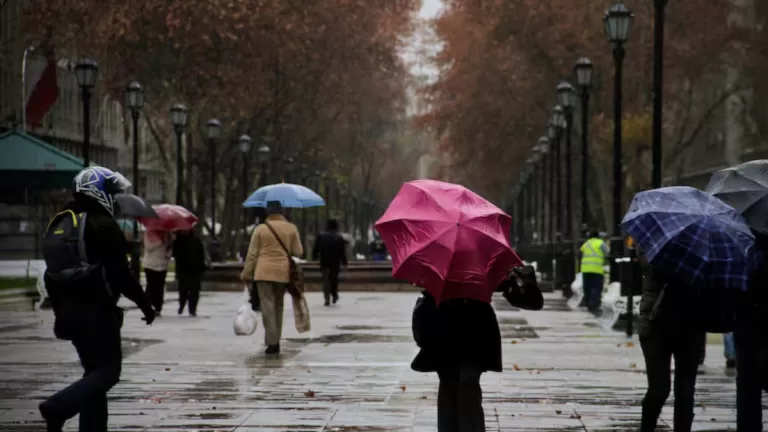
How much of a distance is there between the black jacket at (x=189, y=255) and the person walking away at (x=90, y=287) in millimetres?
16312

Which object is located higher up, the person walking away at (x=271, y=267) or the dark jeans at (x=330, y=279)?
the person walking away at (x=271, y=267)

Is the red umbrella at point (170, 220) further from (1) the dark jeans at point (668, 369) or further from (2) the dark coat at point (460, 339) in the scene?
(2) the dark coat at point (460, 339)

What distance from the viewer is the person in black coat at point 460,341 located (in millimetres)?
8492

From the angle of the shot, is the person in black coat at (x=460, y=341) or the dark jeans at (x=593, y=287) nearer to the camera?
the person in black coat at (x=460, y=341)

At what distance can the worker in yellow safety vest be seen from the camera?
26.9m

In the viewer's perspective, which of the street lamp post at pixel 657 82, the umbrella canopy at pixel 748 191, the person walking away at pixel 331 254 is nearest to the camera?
the umbrella canopy at pixel 748 191

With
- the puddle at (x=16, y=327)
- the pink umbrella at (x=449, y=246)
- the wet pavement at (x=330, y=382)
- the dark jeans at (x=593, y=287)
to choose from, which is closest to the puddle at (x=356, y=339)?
the wet pavement at (x=330, y=382)

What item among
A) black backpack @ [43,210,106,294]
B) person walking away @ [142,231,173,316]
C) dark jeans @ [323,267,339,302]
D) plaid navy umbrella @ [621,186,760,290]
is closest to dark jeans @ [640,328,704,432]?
plaid navy umbrella @ [621,186,760,290]

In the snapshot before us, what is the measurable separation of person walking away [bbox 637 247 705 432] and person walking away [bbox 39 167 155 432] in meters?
3.03

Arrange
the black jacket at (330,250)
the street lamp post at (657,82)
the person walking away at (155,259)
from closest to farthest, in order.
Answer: the street lamp post at (657,82)
the person walking away at (155,259)
the black jacket at (330,250)

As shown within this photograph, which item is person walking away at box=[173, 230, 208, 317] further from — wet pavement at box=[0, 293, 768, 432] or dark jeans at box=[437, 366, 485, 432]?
dark jeans at box=[437, 366, 485, 432]

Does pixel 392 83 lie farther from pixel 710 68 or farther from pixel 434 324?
pixel 434 324

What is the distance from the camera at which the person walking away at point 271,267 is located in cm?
1747

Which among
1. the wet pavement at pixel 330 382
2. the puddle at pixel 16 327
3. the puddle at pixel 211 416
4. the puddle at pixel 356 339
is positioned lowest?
the puddle at pixel 16 327
